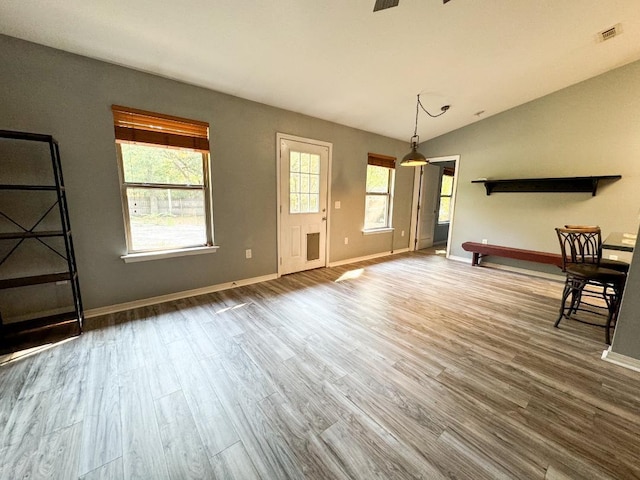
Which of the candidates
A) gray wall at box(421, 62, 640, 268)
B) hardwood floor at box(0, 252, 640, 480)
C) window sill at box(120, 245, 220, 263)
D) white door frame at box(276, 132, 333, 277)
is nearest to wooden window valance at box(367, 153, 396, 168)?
white door frame at box(276, 132, 333, 277)

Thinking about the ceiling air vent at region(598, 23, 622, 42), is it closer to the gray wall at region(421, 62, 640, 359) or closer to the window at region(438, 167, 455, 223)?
the gray wall at region(421, 62, 640, 359)

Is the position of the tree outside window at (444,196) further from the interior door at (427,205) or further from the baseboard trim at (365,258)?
the baseboard trim at (365,258)

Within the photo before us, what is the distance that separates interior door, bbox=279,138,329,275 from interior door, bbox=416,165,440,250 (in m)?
2.78

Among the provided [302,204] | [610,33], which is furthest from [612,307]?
[302,204]

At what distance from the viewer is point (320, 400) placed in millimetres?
1559

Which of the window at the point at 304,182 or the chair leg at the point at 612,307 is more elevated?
the window at the point at 304,182

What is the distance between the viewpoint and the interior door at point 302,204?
3745 millimetres

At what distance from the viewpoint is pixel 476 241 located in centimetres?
484

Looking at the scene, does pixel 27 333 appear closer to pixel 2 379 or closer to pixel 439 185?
pixel 2 379

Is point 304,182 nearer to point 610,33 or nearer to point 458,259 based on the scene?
point 458,259

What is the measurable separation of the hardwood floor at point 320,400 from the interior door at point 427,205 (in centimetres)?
349

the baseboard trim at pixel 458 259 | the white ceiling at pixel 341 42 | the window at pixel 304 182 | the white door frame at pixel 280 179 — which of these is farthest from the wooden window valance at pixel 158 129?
the baseboard trim at pixel 458 259

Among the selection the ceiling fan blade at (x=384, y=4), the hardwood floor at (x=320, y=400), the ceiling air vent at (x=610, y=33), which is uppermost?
the ceiling air vent at (x=610, y=33)

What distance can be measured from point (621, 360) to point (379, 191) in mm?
3920
